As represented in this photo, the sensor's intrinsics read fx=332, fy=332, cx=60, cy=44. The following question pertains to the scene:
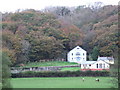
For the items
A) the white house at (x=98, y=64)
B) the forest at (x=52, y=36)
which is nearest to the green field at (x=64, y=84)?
the forest at (x=52, y=36)

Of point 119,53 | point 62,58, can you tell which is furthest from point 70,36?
point 119,53

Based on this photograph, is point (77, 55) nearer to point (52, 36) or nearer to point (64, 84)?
point (52, 36)

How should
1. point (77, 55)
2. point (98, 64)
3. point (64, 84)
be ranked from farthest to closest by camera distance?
point (77, 55)
point (98, 64)
point (64, 84)

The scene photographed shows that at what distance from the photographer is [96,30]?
1992 inches

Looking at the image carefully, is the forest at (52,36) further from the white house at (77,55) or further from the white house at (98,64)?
the white house at (98,64)

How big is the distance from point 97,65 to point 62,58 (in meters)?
8.96

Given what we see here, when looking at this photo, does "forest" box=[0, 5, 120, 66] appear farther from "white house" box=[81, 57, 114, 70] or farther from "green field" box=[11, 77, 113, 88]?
"green field" box=[11, 77, 113, 88]

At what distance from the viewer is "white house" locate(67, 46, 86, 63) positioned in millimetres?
49938

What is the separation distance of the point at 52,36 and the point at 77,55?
502cm

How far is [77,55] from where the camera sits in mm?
51031

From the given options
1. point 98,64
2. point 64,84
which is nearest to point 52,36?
point 98,64

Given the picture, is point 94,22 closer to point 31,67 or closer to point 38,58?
point 38,58

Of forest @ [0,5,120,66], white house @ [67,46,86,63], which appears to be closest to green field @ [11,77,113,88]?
forest @ [0,5,120,66]

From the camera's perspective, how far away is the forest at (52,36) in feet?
145
